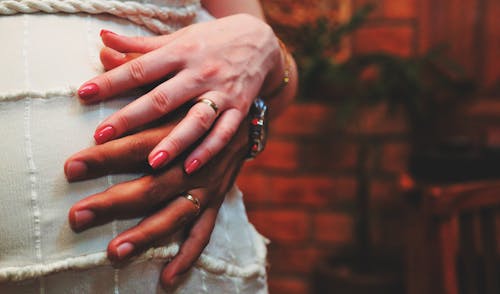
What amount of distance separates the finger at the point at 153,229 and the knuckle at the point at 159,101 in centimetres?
10

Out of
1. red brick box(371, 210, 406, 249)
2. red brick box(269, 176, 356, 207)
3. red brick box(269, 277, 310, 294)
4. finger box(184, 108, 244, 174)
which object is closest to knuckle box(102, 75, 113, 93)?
finger box(184, 108, 244, 174)

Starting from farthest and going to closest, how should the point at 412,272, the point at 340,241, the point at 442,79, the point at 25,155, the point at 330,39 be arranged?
1. the point at 340,241
2. the point at 442,79
3. the point at 330,39
4. the point at 412,272
5. the point at 25,155

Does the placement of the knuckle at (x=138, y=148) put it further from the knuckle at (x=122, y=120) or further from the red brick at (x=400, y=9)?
the red brick at (x=400, y=9)

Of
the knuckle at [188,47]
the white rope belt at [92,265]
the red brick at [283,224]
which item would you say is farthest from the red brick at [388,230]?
the knuckle at [188,47]

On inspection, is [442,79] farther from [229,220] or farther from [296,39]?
[229,220]

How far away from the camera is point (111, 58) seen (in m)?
0.54

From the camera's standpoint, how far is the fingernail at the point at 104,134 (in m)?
0.50

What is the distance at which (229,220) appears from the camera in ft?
2.11

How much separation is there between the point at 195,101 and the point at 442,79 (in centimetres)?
146

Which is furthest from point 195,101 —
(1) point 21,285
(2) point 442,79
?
(2) point 442,79

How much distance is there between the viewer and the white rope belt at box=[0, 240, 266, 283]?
0.48 m

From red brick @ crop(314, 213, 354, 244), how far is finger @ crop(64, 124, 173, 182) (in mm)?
1496

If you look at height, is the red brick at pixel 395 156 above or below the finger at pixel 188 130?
below

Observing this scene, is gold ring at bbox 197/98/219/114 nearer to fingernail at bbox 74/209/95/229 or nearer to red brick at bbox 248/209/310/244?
fingernail at bbox 74/209/95/229
